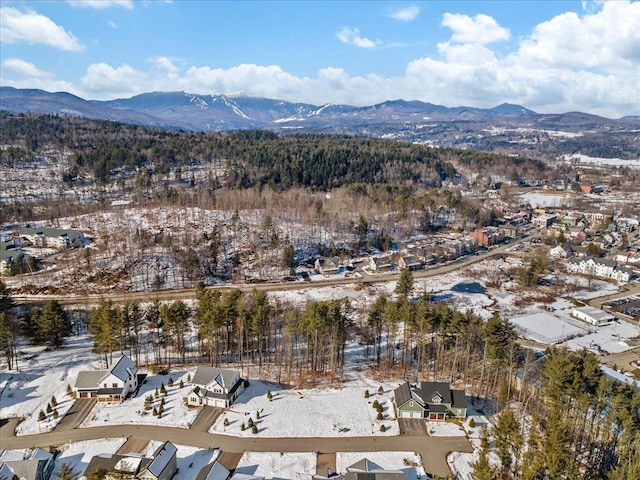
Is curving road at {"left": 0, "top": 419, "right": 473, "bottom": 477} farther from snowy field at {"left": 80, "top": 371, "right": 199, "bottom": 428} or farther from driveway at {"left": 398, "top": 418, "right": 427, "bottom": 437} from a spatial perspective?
snowy field at {"left": 80, "top": 371, "right": 199, "bottom": 428}

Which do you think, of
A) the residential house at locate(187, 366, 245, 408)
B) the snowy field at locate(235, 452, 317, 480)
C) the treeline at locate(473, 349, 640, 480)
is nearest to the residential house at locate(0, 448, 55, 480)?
the residential house at locate(187, 366, 245, 408)

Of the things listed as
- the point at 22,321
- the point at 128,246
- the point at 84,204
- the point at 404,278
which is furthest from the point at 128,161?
the point at 404,278

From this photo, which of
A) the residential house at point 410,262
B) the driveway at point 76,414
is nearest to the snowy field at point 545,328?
the residential house at point 410,262

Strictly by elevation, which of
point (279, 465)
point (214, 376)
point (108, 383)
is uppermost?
point (214, 376)

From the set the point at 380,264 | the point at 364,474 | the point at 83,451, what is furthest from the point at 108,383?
the point at 380,264

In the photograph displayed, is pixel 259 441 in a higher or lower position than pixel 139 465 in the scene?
lower

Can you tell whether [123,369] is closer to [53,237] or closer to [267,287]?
[267,287]
